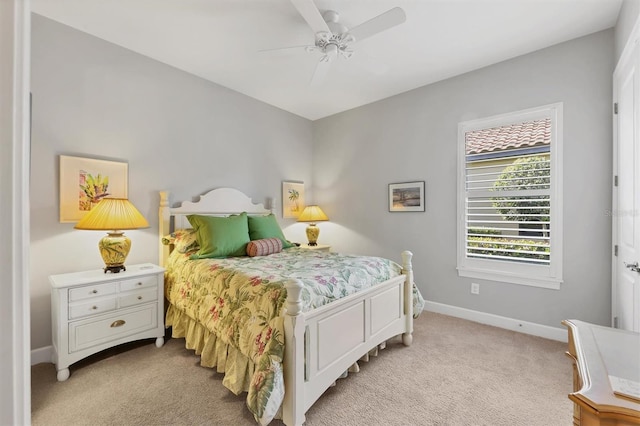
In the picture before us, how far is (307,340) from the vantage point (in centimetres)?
171

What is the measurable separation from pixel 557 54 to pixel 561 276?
206 cm

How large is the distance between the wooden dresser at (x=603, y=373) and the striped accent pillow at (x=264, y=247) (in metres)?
2.35

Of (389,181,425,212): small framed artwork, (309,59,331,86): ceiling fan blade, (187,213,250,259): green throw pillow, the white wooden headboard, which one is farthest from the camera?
(389,181,425,212): small framed artwork

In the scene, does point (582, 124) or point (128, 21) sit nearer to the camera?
point (128, 21)

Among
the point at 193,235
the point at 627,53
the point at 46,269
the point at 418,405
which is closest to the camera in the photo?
the point at 418,405

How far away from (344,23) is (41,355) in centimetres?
367

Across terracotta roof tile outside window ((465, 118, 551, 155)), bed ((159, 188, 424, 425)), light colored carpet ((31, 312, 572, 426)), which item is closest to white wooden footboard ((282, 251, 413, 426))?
bed ((159, 188, 424, 425))

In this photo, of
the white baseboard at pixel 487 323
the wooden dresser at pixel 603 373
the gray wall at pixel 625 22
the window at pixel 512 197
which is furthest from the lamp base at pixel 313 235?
the gray wall at pixel 625 22

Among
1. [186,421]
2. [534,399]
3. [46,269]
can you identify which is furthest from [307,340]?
[46,269]

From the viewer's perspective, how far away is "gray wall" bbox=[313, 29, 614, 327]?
2.56 metres

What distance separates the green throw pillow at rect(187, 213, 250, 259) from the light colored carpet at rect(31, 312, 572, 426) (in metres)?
0.88

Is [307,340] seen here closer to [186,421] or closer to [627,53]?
[186,421]

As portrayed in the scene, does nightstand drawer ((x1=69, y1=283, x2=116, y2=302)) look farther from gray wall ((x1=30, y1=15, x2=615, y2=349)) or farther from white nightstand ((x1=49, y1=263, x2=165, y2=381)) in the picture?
gray wall ((x1=30, y1=15, x2=615, y2=349))

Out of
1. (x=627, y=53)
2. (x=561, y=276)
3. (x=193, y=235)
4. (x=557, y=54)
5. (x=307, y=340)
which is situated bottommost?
(x=307, y=340)
